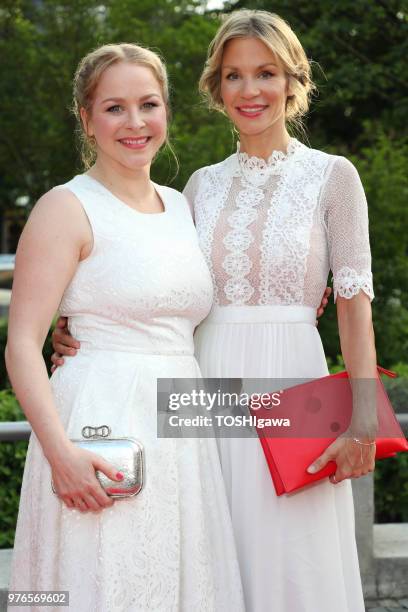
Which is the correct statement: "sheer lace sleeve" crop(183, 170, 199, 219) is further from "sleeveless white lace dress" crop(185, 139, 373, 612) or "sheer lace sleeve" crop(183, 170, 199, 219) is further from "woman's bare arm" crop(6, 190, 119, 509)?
"woman's bare arm" crop(6, 190, 119, 509)

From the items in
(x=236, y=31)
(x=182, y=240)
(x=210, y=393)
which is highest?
(x=236, y=31)

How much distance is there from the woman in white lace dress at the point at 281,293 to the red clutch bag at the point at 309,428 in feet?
0.16

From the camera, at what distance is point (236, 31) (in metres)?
3.07

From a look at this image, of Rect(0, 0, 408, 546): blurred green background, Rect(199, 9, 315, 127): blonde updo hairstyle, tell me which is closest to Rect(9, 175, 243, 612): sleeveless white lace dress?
Rect(199, 9, 315, 127): blonde updo hairstyle

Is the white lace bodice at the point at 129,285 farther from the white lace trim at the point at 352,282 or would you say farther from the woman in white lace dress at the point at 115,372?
the white lace trim at the point at 352,282

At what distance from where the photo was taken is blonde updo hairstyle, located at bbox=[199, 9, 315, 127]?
9.99ft

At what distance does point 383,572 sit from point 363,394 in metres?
1.54

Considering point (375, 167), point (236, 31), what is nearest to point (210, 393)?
point (236, 31)

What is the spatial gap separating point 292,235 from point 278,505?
2.92ft

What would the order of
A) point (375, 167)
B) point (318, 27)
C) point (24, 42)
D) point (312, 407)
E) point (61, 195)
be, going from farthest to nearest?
point (24, 42)
point (318, 27)
point (375, 167)
point (312, 407)
point (61, 195)

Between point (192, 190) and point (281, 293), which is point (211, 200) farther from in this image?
point (281, 293)

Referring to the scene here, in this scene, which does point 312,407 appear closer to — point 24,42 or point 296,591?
point 296,591

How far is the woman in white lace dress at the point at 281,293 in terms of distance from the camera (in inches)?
115

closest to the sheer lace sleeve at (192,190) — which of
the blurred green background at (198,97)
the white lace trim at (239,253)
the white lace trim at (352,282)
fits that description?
the white lace trim at (239,253)
